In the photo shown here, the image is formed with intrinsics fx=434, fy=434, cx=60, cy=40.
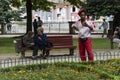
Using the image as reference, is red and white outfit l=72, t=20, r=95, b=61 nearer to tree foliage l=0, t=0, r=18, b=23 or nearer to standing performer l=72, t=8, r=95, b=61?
standing performer l=72, t=8, r=95, b=61

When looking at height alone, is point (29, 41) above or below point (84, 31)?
below

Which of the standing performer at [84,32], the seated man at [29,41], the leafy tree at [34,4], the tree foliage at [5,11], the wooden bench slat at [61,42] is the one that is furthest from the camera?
the tree foliage at [5,11]

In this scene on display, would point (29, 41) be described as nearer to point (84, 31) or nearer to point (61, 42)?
point (61, 42)

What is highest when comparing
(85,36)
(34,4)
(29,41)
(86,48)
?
(34,4)

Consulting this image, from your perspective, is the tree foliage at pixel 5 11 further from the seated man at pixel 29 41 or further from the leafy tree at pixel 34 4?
the seated man at pixel 29 41

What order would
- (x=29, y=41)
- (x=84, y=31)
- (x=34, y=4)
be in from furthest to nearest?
(x=34, y=4), (x=29, y=41), (x=84, y=31)

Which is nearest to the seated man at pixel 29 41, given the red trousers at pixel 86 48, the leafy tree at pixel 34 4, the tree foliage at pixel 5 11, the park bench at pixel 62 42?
the park bench at pixel 62 42

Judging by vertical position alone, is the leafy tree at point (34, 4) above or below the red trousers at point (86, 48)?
above

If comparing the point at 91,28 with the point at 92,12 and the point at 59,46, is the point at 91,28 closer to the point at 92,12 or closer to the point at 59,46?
the point at 59,46

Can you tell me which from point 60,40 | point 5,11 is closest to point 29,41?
point 60,40

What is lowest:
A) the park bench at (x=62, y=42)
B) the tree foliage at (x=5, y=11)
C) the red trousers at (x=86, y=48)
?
the park bench at (x=62, y=42)

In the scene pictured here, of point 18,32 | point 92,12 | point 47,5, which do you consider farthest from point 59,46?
point 18,32

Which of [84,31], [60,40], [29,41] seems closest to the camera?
[84,31]

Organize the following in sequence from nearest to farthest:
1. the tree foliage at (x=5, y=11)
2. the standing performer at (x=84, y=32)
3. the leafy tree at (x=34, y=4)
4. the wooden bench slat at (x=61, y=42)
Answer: the standing performer at (x=84, y=32) < the wooden bench slat at (x=61, y=42) < the leafy tree at (x=34, y=4) < the tree foliage at (x=5, y=11)
